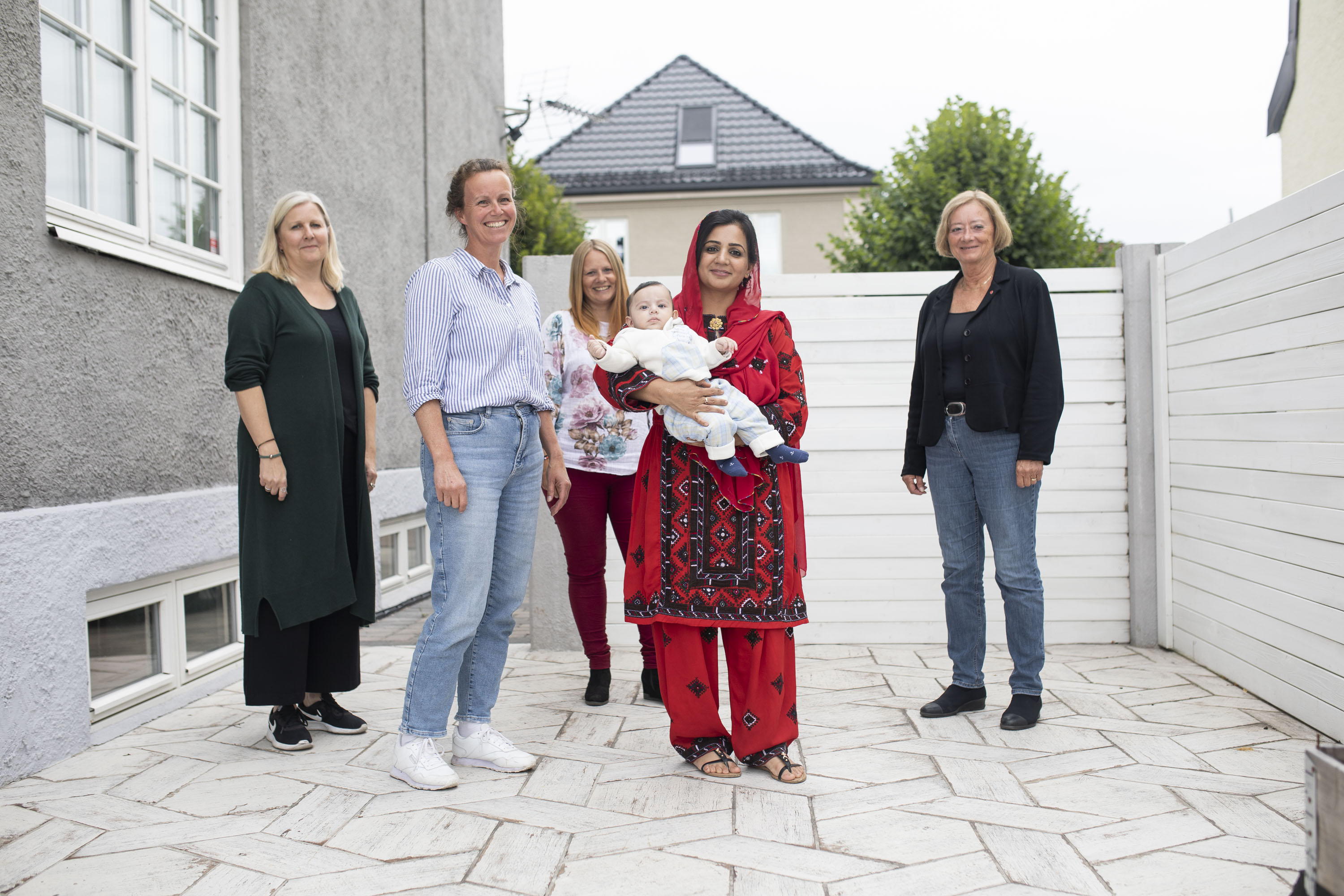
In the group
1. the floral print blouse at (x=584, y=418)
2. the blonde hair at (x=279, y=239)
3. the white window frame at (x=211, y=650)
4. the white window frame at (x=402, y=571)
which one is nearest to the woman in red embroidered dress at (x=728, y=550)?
the floral print blouse at (x=584, y=418)

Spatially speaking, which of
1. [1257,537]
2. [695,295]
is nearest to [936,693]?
[1257,537]

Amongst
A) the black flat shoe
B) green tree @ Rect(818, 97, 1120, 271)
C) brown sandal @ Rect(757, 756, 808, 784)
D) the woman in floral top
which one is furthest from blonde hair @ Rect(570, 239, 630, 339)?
green tree @ Rect(818, 97, 1120, 271)

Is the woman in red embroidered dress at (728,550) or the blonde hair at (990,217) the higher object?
the blonde hair at (990,217)

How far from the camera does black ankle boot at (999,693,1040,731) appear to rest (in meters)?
3.42

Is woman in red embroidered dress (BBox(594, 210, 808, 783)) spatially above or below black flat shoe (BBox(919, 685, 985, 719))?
above

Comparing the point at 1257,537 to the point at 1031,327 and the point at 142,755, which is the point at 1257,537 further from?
the point at 142,755

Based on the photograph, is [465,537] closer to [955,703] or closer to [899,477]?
[955,703]

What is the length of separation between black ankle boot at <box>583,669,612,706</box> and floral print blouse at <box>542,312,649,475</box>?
0.84 meters

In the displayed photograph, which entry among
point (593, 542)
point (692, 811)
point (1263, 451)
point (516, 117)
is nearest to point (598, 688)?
point (593, 542)

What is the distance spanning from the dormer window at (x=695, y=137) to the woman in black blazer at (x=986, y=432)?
18.0 m

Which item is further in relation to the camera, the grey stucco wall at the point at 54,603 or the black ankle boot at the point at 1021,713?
the black ankle boot at the point at 1021,713

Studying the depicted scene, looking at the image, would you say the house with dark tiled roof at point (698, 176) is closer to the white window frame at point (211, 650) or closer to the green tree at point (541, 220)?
the green tree at point (541, 220)

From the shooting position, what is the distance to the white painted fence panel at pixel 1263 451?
128 inches

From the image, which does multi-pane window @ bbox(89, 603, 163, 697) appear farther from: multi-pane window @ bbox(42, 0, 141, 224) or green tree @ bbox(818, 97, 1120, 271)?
green tree @ bbox(818, 97, 1120, 271)
